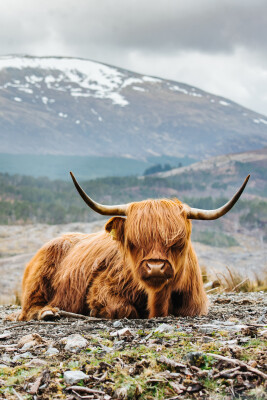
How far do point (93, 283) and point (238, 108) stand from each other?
193 m

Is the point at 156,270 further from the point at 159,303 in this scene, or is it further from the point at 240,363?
the point at 240,363

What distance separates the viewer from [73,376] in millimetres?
2646

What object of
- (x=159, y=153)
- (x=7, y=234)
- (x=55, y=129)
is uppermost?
(x=55, y=129)

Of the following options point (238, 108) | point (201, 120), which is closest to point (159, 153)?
point (201, 120)

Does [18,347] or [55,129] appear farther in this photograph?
[55,129]

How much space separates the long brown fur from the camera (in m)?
4.26

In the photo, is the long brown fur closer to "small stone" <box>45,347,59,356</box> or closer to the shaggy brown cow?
the shaggy brown cow

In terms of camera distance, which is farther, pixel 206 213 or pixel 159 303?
pixel 159 303

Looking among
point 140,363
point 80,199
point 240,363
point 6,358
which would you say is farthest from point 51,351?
point 80,199

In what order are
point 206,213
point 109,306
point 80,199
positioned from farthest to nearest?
point 80,199 → point 109,306 → point 206,213

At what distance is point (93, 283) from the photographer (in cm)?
520

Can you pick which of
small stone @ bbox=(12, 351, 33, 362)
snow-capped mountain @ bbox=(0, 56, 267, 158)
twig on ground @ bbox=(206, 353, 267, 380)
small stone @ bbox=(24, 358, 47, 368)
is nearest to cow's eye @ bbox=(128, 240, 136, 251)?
small stone @ bbox=(12, 351, 33, 362)

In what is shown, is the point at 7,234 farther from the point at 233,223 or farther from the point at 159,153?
the point at 159,153

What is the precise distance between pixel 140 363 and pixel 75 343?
73 cm
